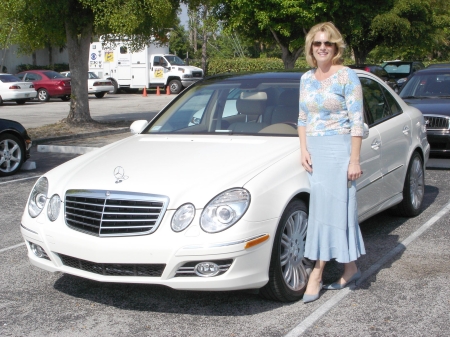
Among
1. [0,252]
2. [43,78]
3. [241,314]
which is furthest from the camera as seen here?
→ [43,78]

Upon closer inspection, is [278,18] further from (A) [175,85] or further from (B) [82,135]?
(B) [82,135]

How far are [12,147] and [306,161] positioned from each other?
7.25 m

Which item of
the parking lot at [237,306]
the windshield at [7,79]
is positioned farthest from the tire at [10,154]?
the windshield at [7,79]

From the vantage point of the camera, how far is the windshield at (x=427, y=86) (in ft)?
38.5

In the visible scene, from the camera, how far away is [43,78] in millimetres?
31781

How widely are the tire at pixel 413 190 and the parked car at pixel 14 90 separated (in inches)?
931

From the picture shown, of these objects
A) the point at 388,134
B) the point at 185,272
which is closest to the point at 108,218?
the point at 185,272

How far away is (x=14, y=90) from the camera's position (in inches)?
1112

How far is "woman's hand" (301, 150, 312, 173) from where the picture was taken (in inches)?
184

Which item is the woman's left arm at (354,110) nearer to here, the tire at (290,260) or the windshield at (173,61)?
the tire at (290,260)

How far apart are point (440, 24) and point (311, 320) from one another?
133 feet

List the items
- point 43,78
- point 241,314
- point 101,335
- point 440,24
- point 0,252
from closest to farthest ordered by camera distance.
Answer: point 101,335 → point 241,314 → point 0,252 → point 43,78 → point 440,24

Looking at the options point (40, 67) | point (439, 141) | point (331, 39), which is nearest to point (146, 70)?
point (40, 67)

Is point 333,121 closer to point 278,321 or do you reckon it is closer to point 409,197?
point 278,321
